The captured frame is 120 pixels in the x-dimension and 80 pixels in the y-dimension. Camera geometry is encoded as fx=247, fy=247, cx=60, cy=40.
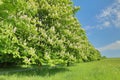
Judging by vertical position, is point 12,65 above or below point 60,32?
below

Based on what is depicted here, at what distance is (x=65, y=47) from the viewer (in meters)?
23.6

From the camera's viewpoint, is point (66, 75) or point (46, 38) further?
point (46, 38)

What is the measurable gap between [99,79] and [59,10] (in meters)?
10.3

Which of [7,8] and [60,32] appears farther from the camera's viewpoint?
[60,32]

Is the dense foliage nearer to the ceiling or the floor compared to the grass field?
nearer to the ceiling

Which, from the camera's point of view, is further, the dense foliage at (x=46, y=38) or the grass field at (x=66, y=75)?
the dense foliage at (x=46, y=38)

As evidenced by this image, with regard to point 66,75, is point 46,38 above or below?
above

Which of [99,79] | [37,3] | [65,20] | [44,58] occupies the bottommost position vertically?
[99,79]

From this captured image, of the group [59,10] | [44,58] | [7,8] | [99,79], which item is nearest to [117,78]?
[99,79]

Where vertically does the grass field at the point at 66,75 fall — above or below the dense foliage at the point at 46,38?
below

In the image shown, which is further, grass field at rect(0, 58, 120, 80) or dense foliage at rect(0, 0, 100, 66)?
dense foliage at rect(0, 0, 100, 66)

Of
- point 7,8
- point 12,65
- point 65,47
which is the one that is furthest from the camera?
point 12,65

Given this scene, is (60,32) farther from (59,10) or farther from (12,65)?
(12,65)

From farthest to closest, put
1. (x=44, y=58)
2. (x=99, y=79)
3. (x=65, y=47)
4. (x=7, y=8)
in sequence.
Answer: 1. (x=65, y=47)
2. (x=44, y=58)
3. (x=99, y=79)
4. (x=7, y=8)
